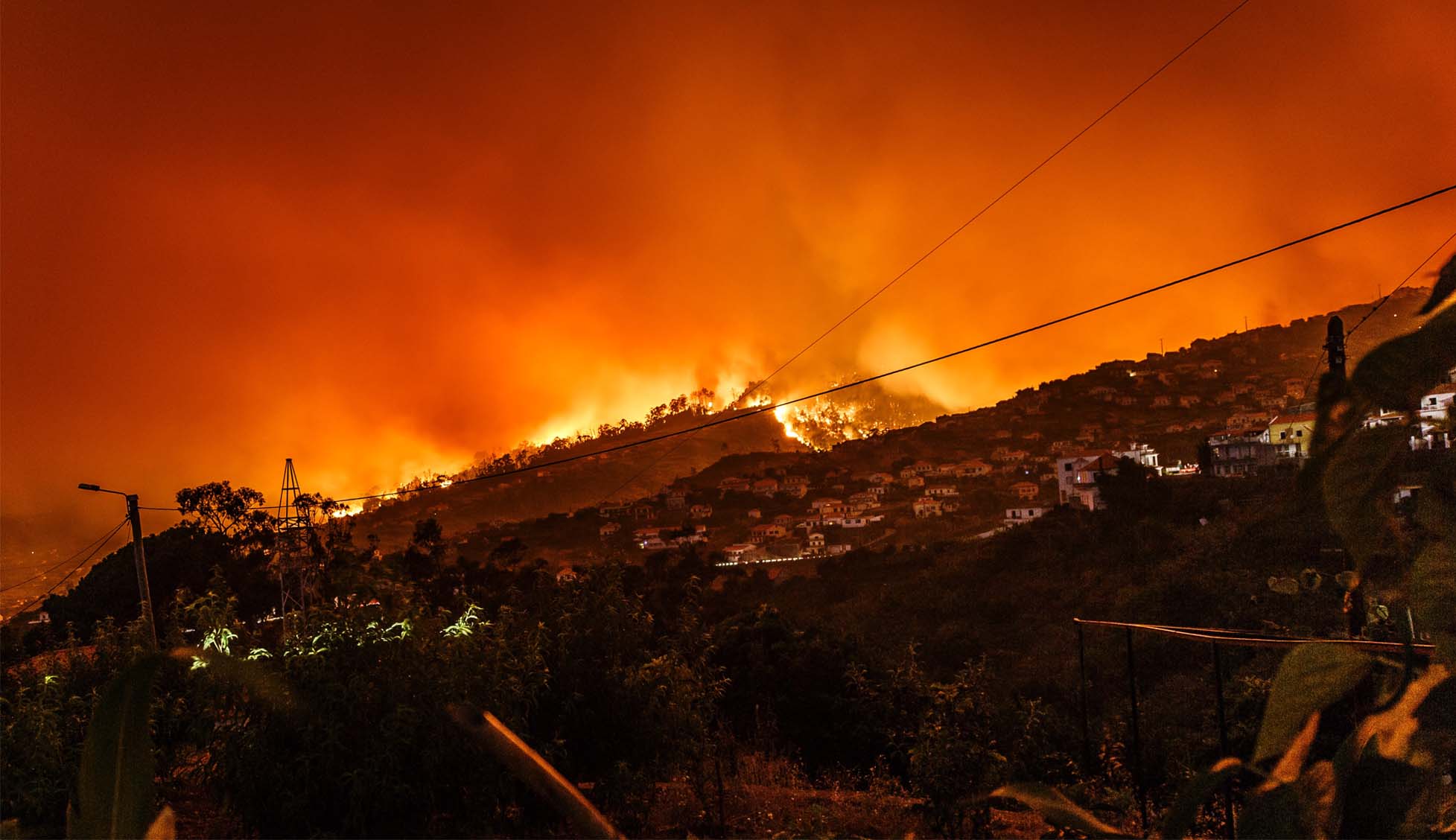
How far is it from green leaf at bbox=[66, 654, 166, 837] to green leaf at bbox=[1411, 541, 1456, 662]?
54 centimetres

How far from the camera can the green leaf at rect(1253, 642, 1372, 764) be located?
0.42 metres

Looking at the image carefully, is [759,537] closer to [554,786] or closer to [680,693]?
[680,693]

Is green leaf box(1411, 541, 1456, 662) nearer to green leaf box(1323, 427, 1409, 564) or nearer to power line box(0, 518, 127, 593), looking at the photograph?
green leaf box(1323, 427, 1409, 564)

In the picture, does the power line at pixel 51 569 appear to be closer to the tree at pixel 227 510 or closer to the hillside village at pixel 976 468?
the tree at pixel 227 510

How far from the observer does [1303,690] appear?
0.44 m

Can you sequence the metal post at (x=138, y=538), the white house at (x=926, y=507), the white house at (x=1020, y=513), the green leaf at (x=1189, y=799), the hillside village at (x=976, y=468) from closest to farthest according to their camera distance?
the green leaf at (x=1189, y=799)
the metal post at (x=138, y=538)
the hillside village at (x=976, y=468)
the white house at (x=1020, y=513)
the white house at (x=926, y=507)

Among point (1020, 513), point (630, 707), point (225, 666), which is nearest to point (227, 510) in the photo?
point (630, 707)

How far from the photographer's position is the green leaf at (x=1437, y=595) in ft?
1.37

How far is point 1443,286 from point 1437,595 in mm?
143

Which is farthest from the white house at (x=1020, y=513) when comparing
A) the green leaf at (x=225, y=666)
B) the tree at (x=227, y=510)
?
the green leaf at (x=225, y=666)

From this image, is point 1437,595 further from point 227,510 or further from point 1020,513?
point 1020,513

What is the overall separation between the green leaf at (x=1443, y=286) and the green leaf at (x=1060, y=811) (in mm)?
273

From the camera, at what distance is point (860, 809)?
242 inches

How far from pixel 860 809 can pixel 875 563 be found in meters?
22.5
